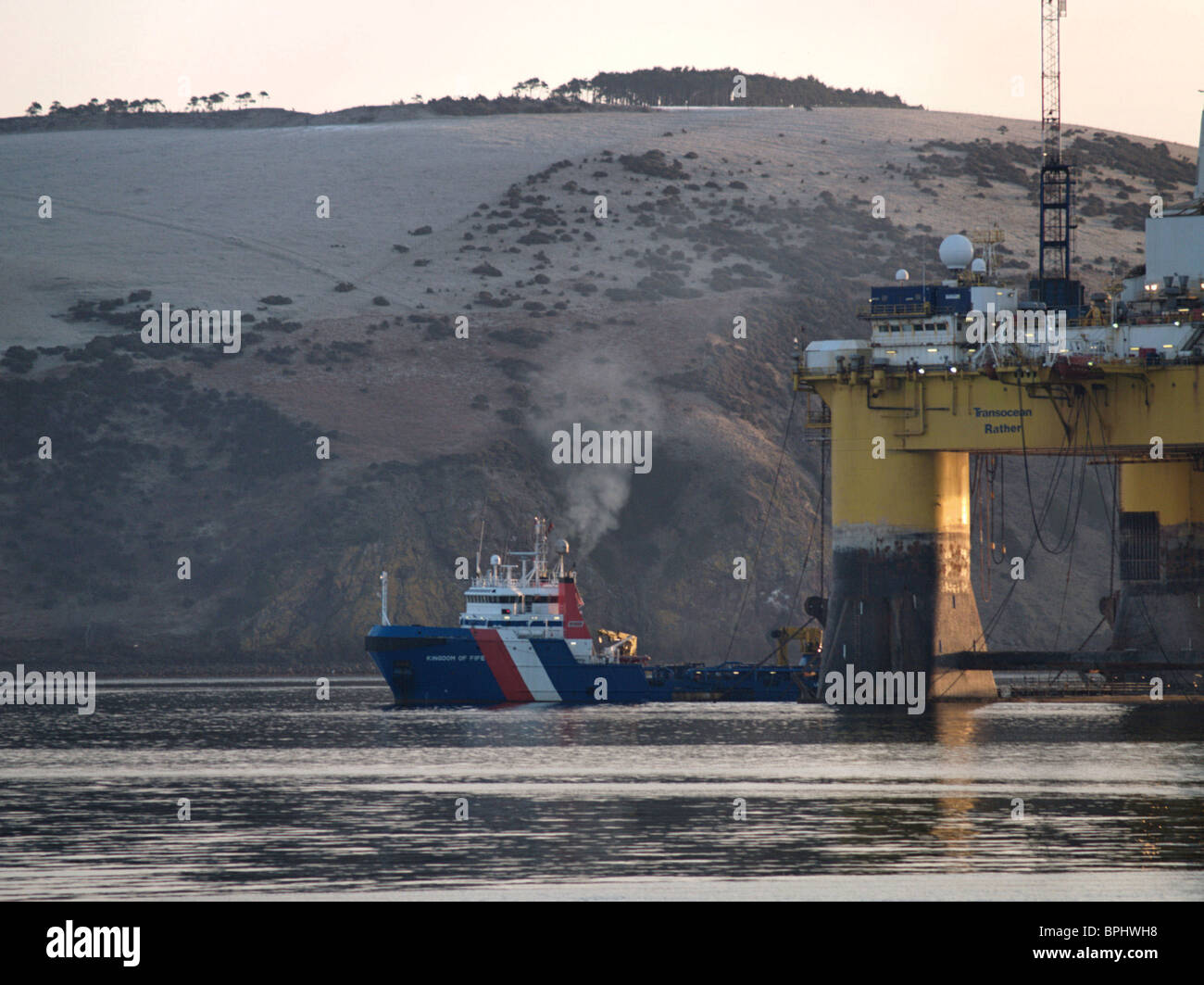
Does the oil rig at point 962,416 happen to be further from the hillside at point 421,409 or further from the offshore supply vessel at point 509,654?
the hillside at point 421,409

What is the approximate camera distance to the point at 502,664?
79.5 m

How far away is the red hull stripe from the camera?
7856 cm

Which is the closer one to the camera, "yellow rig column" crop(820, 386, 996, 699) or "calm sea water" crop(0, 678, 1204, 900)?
"calm sea water" crop(0, 678, 1204, 900)

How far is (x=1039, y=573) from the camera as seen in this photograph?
12362 cm

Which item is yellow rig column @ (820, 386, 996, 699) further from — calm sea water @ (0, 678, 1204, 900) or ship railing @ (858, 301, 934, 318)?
ship railing @ (858, 301, 934, 318)

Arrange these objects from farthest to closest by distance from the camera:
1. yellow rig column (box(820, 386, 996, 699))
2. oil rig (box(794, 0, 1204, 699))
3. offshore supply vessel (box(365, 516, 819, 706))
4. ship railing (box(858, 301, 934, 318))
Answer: offshore supply vessel (box(365, 516, 819, 706)) < ship railing (box(858, 301, 934, 318)) < yellow rig column (box(820, 386, 996, 699)) < oil rig (box(794, 0, 1204, 699))

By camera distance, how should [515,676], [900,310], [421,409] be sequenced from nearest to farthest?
[900,310] < [515,676] < [421,409]

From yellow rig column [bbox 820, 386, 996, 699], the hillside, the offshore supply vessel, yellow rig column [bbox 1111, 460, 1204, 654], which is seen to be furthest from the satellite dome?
the hillside

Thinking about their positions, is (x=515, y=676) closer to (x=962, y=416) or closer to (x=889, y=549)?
(x=889, y=549)

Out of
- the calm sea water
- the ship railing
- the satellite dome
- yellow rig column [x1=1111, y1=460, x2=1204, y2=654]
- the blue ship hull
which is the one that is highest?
the satellite dome

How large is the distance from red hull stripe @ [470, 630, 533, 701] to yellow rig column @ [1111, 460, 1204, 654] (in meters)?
25.0

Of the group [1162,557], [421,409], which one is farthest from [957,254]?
[421,409]

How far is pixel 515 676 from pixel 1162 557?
27229mm

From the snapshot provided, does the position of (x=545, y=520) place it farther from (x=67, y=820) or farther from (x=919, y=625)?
(x=67, y=820)
